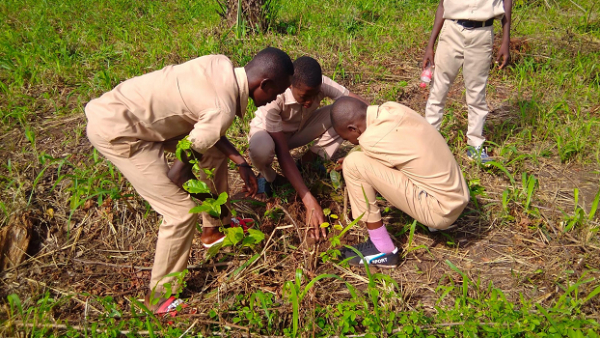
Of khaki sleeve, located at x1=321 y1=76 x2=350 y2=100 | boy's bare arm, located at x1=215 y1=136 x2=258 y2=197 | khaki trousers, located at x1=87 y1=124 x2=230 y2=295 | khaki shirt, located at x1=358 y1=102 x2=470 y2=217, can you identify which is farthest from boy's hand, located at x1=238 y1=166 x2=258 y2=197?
khaki sleeve, located at x1=321 y1=76 x2=350 y2=100

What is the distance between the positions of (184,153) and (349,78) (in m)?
2.76

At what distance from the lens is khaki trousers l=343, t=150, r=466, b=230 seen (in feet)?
A: 7.54

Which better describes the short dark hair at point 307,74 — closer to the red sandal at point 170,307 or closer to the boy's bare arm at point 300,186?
the boy's bare arm at point 300,186

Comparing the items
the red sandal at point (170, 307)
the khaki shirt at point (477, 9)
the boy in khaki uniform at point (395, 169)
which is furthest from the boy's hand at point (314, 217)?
the khaki shirt at point (477, 9)

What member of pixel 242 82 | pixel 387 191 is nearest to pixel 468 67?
pixel 387 191

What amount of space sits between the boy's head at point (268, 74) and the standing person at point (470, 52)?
153 cm

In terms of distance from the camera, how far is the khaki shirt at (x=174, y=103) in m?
1.92

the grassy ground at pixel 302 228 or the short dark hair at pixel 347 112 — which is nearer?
the grassy ground at pixel 302 228

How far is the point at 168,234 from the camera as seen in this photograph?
6.77ft

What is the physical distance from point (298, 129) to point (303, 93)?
24.6 inches

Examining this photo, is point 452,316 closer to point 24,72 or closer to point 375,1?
point 24,72

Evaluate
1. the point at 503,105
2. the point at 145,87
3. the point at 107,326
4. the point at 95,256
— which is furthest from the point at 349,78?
the point at 107,326

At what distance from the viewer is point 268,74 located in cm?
212

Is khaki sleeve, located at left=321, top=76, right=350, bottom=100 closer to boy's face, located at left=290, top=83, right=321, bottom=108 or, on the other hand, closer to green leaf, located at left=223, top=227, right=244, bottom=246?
boy's face, located at left=290, top=83, right=321, bottom=108
